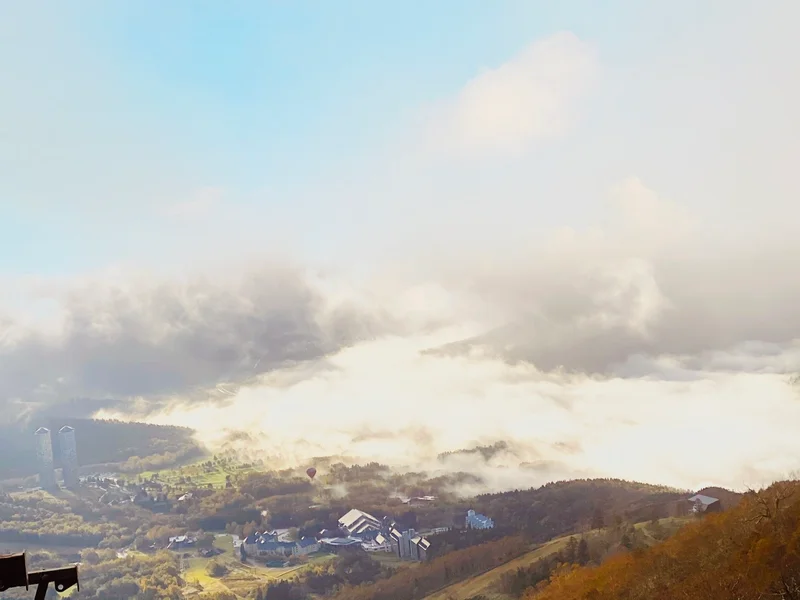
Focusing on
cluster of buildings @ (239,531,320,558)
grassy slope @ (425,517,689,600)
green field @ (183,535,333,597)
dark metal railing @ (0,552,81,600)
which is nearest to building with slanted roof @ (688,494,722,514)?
grassy slope @ (425,517,689,600)

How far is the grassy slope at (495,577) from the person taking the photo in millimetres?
105375

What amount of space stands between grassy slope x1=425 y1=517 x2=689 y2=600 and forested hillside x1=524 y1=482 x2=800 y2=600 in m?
32.9

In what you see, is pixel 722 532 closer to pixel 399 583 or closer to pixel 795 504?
pixel 795 504

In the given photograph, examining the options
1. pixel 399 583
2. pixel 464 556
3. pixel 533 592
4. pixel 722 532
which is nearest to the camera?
pixel 722 532

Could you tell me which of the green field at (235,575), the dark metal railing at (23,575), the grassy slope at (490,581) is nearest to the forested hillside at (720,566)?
the grassy slope at (490,581)

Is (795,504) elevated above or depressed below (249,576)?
above

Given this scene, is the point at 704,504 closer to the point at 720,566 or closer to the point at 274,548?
the point at 720,566

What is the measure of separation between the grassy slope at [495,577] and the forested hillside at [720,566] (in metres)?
32.9

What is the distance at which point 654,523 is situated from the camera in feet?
382

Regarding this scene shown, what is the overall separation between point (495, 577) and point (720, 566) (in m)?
74.2

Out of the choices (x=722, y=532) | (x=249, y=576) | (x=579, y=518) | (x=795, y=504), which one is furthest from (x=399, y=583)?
(x=795, y=504)

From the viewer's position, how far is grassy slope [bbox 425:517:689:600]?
10538cm

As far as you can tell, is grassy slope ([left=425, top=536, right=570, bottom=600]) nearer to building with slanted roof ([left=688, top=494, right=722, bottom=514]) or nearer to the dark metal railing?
building with slanted roof ([left=688, top=494, right=722, bottom=514])

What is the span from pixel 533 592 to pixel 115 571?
14636cm
